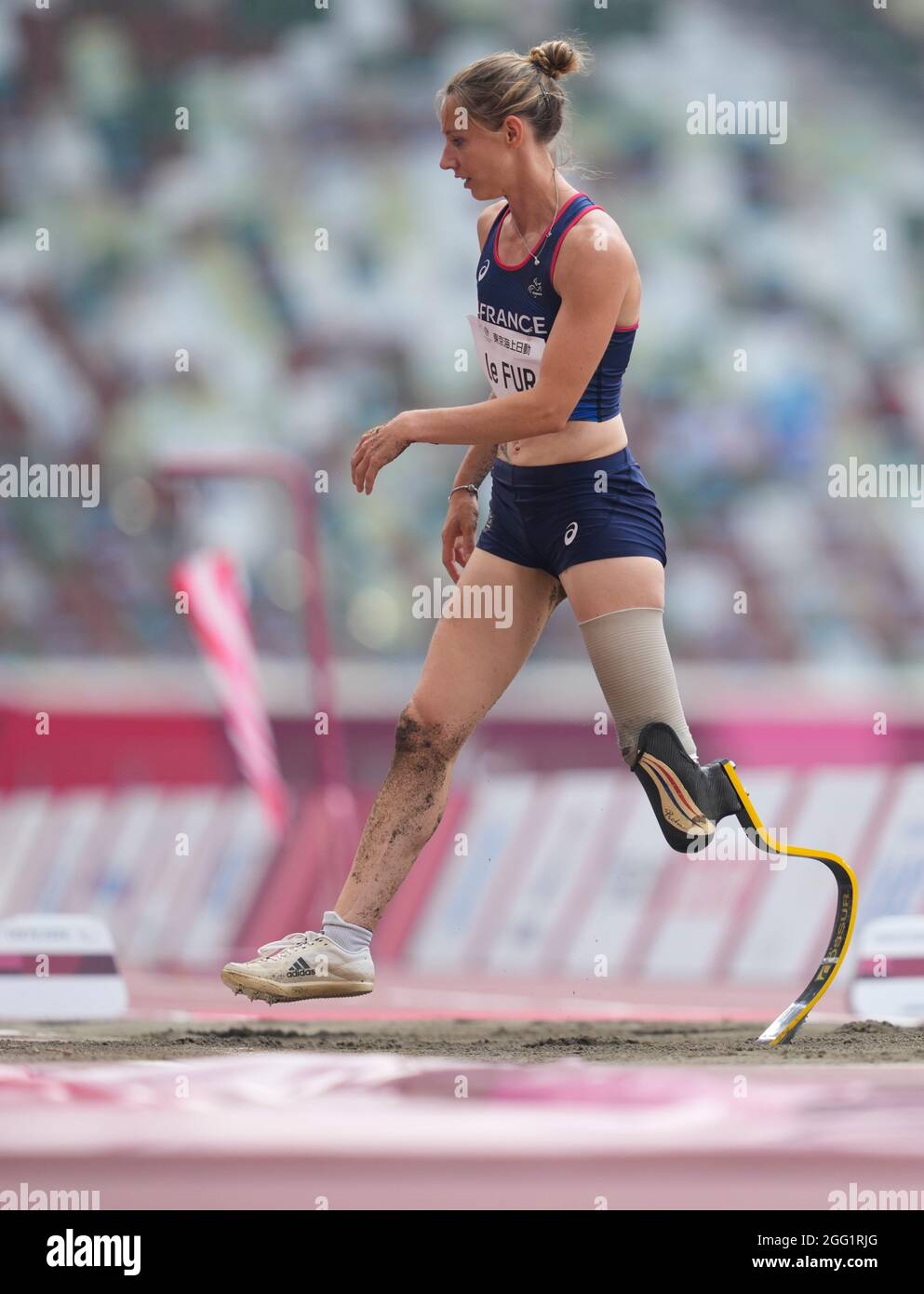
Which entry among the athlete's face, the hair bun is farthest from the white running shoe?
the hair bun

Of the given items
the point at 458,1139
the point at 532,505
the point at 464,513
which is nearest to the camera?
the point at 458,1139

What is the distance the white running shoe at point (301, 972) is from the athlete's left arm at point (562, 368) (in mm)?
796

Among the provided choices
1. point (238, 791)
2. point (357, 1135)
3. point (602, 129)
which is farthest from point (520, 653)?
point (602, 129)

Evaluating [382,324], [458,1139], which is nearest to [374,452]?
[458,1139]

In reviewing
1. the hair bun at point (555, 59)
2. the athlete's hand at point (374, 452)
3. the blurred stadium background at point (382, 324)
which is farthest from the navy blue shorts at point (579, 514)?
the blurred stadium background at point (382, 324)

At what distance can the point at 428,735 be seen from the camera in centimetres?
284

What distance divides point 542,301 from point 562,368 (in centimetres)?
17

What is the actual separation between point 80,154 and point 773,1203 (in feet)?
24.5

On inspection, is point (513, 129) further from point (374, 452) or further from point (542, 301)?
point (374, 452)

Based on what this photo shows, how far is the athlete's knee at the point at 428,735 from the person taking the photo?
283 cm

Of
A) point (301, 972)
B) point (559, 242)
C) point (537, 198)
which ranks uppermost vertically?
point (537, 198)

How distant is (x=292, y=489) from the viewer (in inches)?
294

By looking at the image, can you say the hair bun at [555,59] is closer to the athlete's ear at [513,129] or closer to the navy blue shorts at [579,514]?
the athlete's ear at [513,129]

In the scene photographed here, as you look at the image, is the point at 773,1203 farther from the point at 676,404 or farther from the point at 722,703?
the point at 676,404
